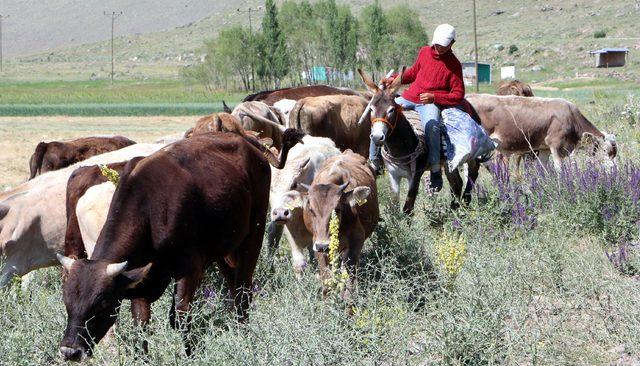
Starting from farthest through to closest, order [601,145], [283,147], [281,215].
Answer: [601,145] < [283,147] < [281,215]

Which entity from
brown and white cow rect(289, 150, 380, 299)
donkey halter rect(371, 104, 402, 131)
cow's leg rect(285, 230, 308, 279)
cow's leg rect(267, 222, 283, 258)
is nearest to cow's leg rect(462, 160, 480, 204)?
donkey halter rect(371, 104, 402, 131)

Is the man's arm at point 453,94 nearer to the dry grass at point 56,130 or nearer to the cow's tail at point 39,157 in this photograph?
the cow's tail at point 39,157

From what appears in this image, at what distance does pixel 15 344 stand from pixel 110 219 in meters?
1.07

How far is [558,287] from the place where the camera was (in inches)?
339

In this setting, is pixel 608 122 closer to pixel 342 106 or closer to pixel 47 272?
pixel 342 106

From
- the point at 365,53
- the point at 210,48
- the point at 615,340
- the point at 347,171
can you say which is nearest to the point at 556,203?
the point at 347,171

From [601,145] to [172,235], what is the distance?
10120 millimetres

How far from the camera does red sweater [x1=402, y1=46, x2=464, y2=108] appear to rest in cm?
1267

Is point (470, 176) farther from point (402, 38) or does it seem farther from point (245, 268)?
point (402, 38)

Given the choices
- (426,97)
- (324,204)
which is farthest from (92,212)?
(426,97)

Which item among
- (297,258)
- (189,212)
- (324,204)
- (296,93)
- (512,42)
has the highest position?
(296,93)

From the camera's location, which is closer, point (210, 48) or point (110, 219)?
point (110, 219)

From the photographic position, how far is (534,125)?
16188 mm

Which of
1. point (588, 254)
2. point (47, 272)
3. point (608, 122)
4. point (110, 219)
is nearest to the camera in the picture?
point (110, 219)
